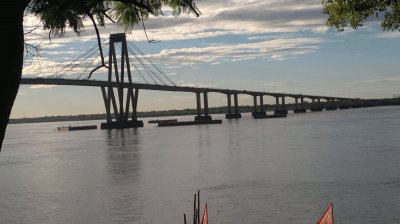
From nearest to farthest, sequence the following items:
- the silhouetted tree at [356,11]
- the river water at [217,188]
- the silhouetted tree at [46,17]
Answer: the silhouetted tree at [46,17], the silhouetted tree at [356,11], the river water at [217,188]

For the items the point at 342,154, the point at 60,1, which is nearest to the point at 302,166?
the point at 342,154

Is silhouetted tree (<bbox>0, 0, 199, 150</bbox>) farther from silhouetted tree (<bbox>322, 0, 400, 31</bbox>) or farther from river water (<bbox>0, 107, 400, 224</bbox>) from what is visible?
river water (<bbox>0, 107, 400, 224</bbox>)

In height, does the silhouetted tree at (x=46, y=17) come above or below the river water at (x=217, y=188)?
above

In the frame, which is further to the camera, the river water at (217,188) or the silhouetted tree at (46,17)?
the river water at (217,188)

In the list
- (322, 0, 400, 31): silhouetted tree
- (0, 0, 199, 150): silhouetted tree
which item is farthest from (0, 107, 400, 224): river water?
(0, 0, 199, 150): silhouetted tree

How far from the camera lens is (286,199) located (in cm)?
2411

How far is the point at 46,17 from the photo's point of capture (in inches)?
229

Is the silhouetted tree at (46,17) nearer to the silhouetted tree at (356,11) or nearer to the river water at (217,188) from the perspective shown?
the silhouetted tree at (356,11)

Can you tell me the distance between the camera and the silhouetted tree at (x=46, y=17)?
410 centimetres

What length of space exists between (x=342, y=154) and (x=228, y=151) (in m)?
13.4

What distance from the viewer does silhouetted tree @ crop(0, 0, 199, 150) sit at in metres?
4.10

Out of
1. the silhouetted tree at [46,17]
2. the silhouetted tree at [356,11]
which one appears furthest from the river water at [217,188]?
the silhouetted tree at [46,17]

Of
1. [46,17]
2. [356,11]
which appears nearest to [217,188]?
[356,11]

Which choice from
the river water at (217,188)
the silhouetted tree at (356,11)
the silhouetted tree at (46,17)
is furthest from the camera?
the river water at (217,188)
